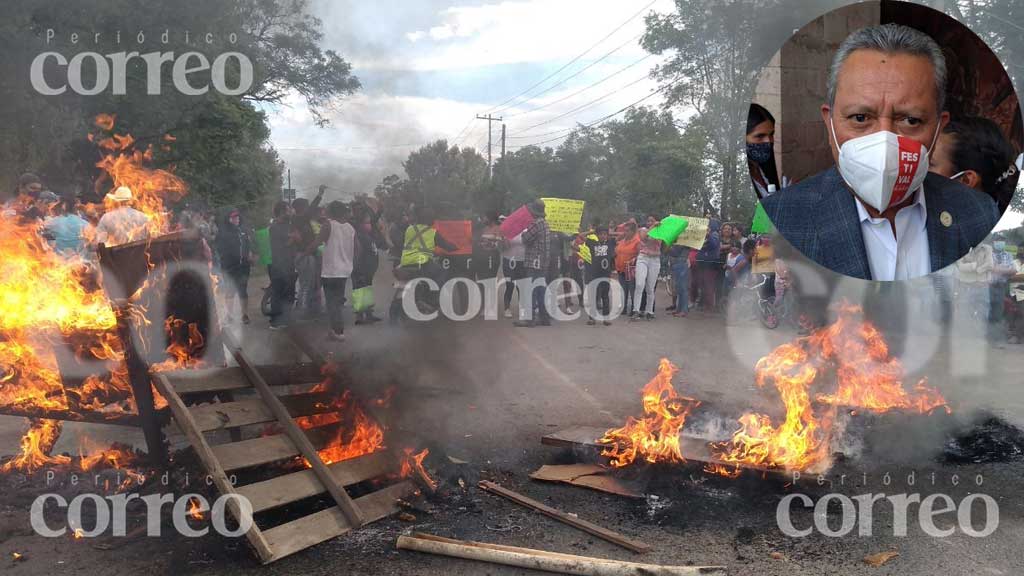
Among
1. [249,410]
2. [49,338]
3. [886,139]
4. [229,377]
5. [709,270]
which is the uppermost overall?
[886,139]

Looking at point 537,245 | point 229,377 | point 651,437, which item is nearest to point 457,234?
point 537,245

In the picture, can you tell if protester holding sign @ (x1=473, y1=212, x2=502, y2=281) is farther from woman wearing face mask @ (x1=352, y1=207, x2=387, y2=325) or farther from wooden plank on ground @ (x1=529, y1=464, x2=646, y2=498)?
wooden plank on ground @ (x1=529, y1=464, x2=646, y2=498)

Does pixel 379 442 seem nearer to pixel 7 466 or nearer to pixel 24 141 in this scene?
pixel 7 466

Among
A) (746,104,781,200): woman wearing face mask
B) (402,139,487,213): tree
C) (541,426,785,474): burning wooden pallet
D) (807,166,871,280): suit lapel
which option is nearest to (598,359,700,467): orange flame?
(541,426,785,474): burning wooden pallet

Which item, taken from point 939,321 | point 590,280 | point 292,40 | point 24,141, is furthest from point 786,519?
point 24,141

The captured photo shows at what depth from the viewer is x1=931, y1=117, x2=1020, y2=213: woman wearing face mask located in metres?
1.42

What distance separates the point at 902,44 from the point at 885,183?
0.31 meters

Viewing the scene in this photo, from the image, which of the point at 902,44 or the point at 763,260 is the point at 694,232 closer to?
the point at 763,260

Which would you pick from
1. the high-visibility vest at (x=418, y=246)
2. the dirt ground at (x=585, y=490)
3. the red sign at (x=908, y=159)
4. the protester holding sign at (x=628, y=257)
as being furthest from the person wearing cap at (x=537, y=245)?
the red sign at (x=908, y=159)

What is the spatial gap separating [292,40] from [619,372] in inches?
219

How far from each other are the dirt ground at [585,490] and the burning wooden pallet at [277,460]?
0.13 metres

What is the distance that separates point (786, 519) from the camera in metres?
4.06

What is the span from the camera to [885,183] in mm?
1483

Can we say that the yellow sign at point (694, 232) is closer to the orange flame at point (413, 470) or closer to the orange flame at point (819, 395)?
the orange flame at point (819, 395)
